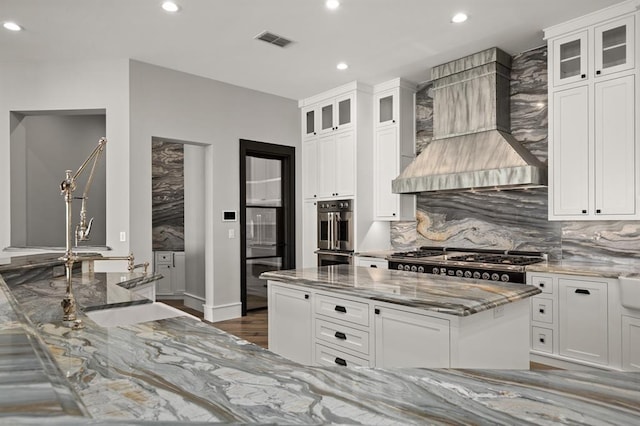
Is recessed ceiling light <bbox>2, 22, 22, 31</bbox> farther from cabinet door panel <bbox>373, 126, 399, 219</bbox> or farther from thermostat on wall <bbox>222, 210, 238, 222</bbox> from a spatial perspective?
cabinet door panel <bbox>373, 126, 399, 219</bbox>

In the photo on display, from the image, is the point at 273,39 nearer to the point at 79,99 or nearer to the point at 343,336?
the point at 79,99

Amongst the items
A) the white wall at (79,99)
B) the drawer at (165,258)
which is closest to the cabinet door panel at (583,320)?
the white wall at (79,99)

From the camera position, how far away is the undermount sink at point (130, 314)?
5.61ft

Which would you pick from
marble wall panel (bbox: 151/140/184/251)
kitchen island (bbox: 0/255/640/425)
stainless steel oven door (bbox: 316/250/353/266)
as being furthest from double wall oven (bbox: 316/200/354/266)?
kitchen island (bbox: 0/255/640/425)

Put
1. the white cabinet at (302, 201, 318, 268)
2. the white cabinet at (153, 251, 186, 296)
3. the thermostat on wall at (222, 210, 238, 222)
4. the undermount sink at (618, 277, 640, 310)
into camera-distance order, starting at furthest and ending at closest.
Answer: the white cabinet at (153, 251, 186, 296) < the white cabinet at (302, 201, 318, 268) < the thermostat on wall at (222, 210, 238, 222) < the undermount sink at (618, 277, 640, 310)

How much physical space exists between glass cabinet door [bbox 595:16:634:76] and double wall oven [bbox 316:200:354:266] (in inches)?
113

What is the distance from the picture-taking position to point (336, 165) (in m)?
5.44

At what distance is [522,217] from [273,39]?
3062 mm

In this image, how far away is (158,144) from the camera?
23.0ft

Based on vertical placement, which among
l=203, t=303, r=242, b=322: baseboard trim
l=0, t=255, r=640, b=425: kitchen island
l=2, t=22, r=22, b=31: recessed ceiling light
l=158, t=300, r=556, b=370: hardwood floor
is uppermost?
l=2, t=22, r=22, b=31: recessed ceiling light

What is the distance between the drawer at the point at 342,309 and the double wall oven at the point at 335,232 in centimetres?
252

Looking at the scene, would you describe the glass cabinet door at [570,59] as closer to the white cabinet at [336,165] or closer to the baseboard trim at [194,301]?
the white cabinet at [336,165]

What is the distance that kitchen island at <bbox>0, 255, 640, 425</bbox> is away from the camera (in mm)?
687

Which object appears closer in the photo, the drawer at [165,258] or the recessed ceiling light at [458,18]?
the recessed ceiling light at [458,18]
